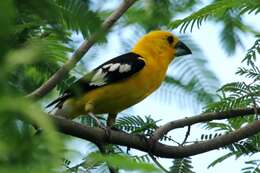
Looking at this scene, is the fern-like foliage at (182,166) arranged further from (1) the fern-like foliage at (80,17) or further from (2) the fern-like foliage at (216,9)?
(1) the fern-like foliage at (80,17)

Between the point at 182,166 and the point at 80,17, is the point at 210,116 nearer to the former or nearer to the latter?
the point at 182,166

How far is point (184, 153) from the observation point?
2.71m

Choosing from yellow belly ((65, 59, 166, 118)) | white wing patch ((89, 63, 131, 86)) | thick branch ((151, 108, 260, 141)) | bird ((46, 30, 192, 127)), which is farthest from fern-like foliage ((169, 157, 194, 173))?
white wing patch ((89, 63, 131, 86))

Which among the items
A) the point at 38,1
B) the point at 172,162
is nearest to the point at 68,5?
the point at 38,1

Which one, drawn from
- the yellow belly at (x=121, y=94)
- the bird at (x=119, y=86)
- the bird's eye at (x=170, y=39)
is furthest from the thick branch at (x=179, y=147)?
the bird's eye at (x=170, y=39)

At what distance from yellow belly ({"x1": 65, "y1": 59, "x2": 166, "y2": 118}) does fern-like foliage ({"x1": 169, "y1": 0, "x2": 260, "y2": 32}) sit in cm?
211

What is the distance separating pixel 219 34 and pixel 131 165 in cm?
358

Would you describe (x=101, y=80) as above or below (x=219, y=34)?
below

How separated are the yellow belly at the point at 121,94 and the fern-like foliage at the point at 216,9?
6.91 feet

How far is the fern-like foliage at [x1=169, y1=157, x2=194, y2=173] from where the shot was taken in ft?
8.44

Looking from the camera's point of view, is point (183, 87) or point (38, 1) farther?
point (183, 87)

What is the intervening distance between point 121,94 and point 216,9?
236 cm

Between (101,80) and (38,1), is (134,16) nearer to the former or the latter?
(101,80)

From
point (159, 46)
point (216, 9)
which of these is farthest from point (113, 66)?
point (216, 9)
